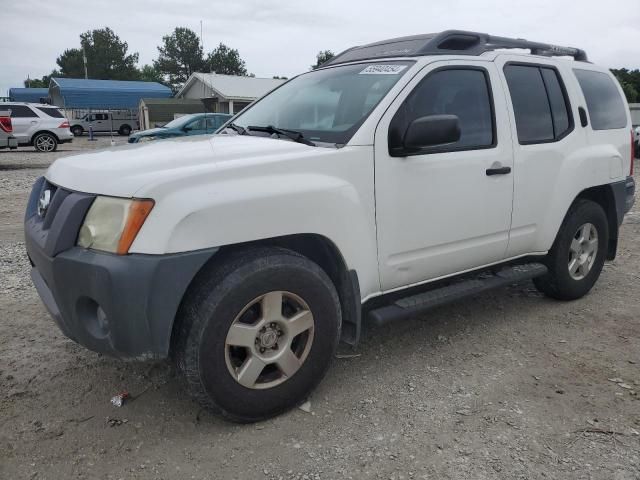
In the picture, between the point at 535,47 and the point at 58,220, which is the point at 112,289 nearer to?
the point at 58,220

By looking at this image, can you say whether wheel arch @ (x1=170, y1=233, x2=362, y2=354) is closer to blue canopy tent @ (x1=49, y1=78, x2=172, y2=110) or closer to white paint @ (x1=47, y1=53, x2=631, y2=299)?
white paint @ (x1=47, y1=53, x2=631, y2=299)

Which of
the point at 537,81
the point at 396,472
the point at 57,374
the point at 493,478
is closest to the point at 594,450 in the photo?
the point at 493,478

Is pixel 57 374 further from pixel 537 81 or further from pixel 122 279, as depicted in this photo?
pixel 537 81

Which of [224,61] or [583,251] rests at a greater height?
[224,61]

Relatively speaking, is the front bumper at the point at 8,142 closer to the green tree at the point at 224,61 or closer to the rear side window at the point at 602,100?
the rear side window at the point at 602,100

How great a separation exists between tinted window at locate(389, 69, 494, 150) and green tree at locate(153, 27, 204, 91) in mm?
80280

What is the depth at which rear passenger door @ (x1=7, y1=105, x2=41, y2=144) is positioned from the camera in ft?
58.9

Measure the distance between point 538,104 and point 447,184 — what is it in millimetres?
1213

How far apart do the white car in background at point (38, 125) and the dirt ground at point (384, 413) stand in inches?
659

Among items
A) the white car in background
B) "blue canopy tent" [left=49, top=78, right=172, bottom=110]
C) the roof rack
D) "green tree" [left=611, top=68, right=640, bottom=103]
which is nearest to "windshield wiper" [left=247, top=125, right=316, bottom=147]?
the roof rack

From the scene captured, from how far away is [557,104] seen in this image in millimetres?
3918

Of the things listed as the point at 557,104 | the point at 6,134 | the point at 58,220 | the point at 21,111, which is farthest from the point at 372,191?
the point at 21,111

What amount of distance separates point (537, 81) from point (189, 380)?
10.3 feet

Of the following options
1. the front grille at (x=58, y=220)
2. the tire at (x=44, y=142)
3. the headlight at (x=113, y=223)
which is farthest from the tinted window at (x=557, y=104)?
the tire at (x=44, y=142)
